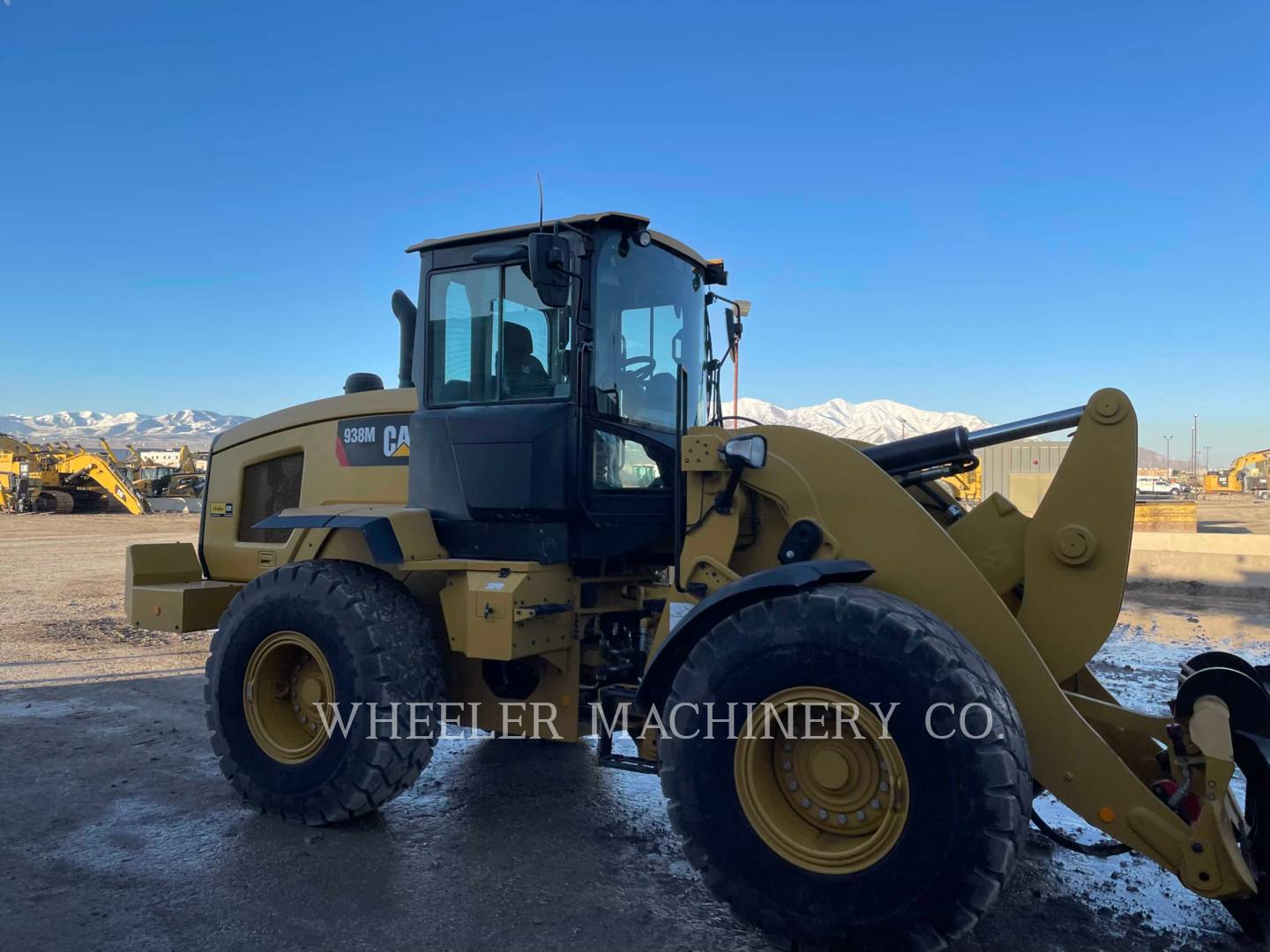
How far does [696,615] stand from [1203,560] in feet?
45.6

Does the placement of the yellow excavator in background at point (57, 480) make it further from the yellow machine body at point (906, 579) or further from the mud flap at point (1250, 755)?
the mud flap at point (1250, 755)

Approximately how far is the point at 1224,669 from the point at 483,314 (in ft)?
11.7

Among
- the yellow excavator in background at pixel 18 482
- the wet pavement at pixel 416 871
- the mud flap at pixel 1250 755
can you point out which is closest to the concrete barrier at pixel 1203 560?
the mud flap at pixel 1250 755

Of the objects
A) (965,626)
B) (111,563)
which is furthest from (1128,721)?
(111,563)

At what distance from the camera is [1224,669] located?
335cm

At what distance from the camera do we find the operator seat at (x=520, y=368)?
4352mm

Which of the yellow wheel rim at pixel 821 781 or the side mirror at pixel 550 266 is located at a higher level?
the side mirror at pixel 550 266

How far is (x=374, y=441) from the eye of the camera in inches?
200

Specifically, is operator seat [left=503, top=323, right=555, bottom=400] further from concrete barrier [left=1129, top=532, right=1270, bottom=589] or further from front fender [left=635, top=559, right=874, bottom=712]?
concrete barrier [left=1129, top=532, right=1270, bottom=589]

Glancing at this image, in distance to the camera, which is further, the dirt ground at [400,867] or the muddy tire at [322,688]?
the muddy tire at [322,688]

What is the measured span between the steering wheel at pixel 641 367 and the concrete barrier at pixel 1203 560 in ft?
37.5

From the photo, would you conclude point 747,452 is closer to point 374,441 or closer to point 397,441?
point 397,441

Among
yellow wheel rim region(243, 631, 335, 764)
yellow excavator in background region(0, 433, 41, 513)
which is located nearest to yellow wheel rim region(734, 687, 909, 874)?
yellow wheel rim region(243, 631, 335, 764)

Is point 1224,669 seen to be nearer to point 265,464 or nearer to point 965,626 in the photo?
point 965,626
